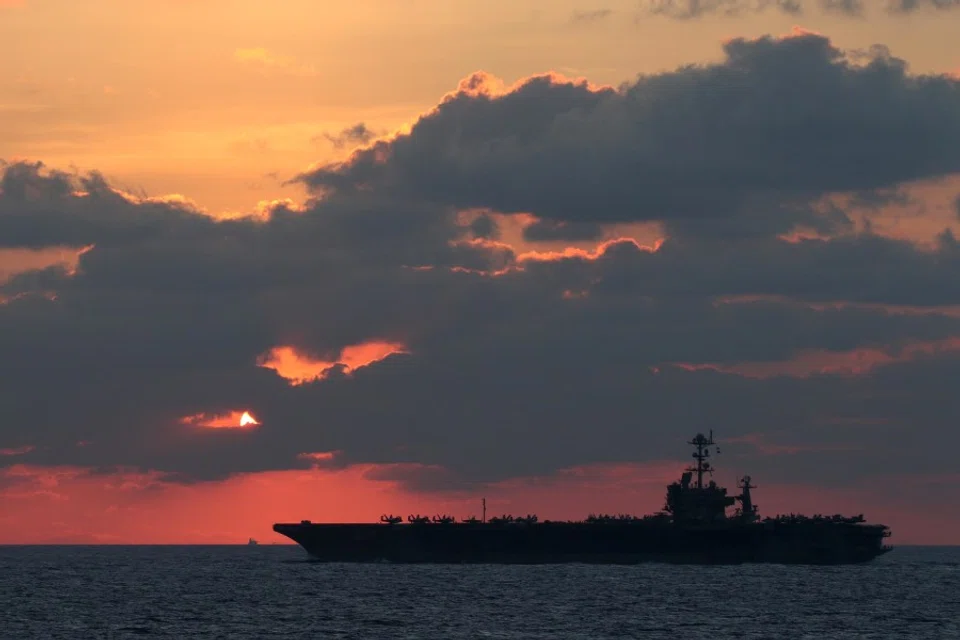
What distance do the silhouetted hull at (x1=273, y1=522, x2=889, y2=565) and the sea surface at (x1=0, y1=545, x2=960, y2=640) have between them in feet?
7.18

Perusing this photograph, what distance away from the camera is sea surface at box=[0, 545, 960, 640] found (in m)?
87.2

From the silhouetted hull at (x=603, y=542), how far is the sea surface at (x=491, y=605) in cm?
219

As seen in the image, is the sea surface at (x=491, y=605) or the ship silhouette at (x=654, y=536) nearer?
the sea surface at (x=491, y=605)

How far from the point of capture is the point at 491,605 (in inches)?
4065

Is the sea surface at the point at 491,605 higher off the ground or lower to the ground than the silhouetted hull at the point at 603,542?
lower

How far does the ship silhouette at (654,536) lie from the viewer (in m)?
139

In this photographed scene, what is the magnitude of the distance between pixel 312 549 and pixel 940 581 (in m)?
65.2

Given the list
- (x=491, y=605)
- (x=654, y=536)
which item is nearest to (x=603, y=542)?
(x=654, y=536)

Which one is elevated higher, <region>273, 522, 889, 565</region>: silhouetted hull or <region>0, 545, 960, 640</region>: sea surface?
<region>273, 522, 889, 565</region>: silhouetted hull

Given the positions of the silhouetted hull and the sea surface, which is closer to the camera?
the sea surface

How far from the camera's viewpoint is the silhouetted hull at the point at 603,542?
456 ft

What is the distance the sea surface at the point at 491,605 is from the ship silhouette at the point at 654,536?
92.5 inches

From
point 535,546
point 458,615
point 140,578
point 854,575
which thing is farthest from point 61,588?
point 854,575

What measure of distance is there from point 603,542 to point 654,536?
17.4 feet
